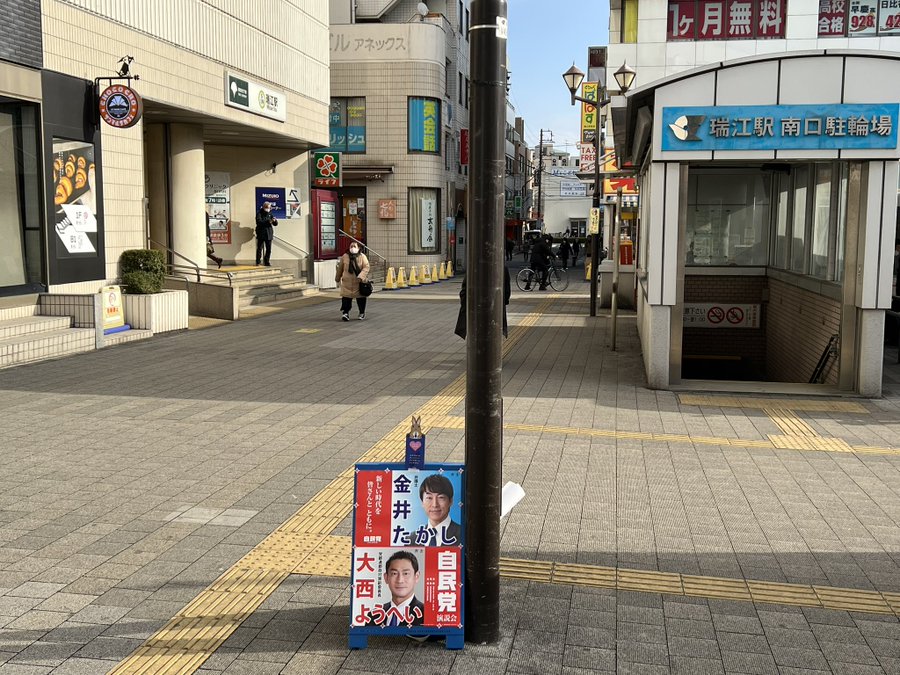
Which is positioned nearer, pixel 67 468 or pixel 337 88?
pixel 67 468

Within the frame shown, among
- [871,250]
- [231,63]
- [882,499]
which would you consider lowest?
[882,499]

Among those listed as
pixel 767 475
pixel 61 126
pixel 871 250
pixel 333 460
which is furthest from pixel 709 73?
pixel 61 126

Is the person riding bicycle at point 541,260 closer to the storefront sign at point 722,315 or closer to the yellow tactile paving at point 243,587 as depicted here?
the storefront sign at point 722,315

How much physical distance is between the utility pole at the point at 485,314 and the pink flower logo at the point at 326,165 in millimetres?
25390

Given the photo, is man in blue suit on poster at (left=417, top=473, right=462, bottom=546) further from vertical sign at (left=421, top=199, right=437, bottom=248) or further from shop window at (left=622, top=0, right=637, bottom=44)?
vertical sign at (left=421, top=199, right=437, bottom=248)

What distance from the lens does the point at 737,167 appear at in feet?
52.4

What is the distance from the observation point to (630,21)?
34000 millimetres

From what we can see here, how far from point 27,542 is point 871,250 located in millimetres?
8856

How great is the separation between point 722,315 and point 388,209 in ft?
73.7

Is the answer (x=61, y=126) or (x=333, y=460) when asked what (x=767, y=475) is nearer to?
(x=333, y=460)

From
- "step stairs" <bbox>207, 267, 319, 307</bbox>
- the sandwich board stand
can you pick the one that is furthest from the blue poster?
the sandwich board stand

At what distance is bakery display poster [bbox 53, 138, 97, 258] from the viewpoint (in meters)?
14.8

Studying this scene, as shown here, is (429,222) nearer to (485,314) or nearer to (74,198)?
(74,198)

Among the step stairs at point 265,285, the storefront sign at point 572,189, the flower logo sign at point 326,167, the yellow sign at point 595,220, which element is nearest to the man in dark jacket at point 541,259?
the flower logo sign at point 326,167
